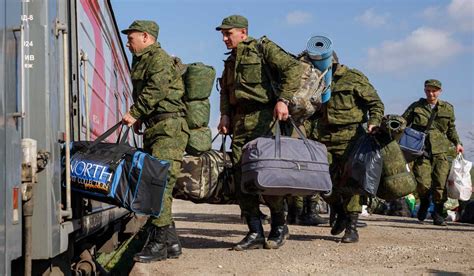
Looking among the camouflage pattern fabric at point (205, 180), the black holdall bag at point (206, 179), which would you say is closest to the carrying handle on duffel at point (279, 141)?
the black holdall bag at point (206, 179)

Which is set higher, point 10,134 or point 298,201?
point 10,134

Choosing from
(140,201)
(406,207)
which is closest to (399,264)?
(140,201)

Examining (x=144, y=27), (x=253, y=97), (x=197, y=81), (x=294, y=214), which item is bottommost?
(x=294, y=214)

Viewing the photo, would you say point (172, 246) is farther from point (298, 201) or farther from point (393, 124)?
point (298, 201)

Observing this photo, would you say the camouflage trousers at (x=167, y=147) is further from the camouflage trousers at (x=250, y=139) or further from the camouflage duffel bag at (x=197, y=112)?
the camouflage duffel bag at (x=197, y=112)

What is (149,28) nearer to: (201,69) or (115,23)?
(201,69)

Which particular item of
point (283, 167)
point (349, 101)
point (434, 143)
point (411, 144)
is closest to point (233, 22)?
point (283, 167)

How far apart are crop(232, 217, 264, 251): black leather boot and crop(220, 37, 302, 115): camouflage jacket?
3.37 feet

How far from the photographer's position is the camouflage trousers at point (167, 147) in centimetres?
586

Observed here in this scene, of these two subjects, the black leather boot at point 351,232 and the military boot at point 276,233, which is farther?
the black leather boot at point 351,232

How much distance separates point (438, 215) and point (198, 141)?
4.82 meters

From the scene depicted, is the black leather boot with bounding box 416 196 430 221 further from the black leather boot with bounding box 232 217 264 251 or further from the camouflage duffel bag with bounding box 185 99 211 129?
the black leather boot with bounding box 232 217 264 251

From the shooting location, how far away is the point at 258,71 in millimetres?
6355

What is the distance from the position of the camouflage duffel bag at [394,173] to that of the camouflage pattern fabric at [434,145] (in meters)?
3.33
